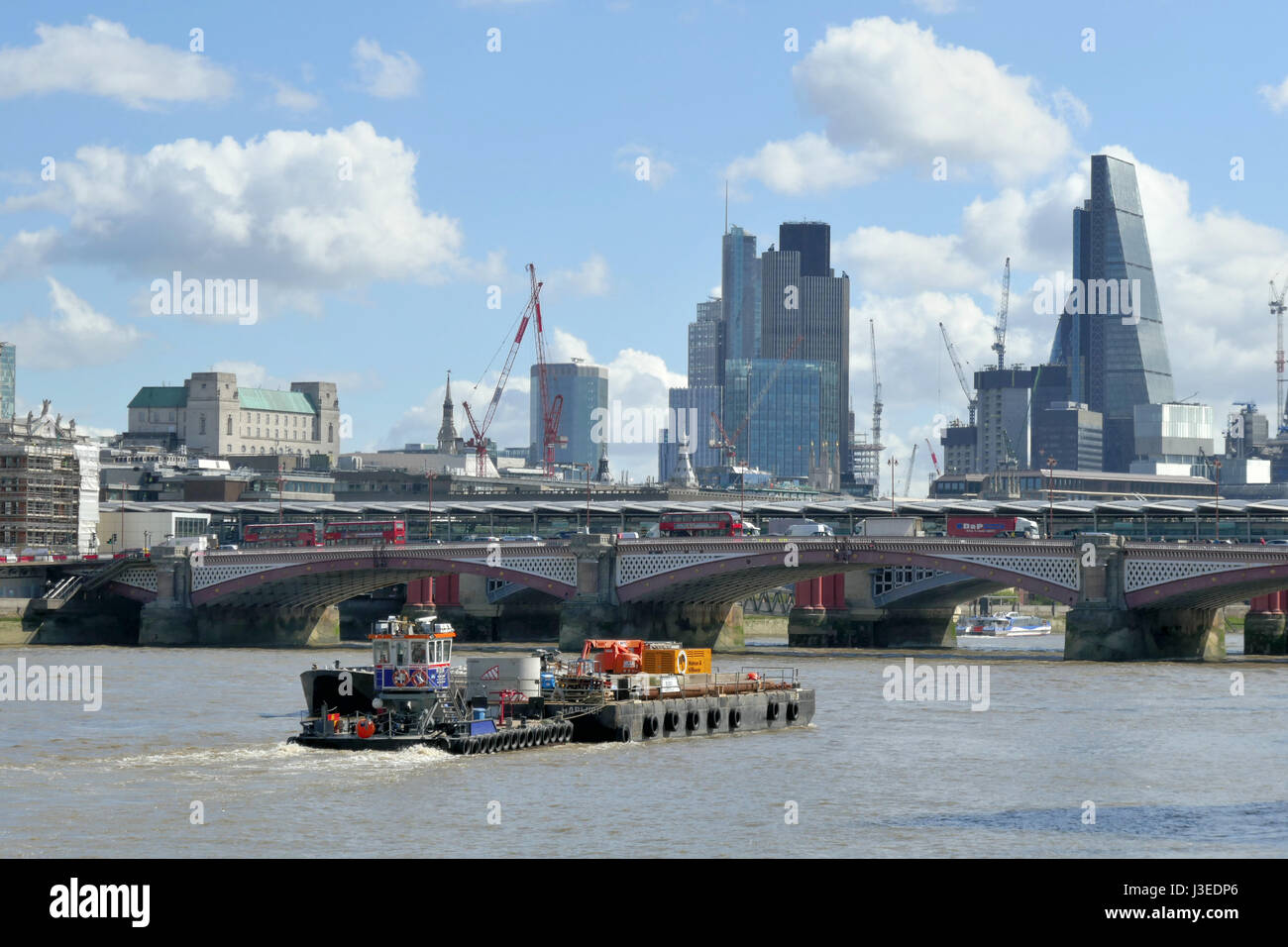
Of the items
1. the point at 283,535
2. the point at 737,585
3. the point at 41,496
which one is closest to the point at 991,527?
the point at 737,585

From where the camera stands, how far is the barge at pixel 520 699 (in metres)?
66.6

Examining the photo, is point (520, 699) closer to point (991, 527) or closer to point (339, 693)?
point (339, 693)

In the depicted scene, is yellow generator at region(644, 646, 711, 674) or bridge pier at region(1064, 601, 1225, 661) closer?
yellow generator at region(644, 646, 711, 674)

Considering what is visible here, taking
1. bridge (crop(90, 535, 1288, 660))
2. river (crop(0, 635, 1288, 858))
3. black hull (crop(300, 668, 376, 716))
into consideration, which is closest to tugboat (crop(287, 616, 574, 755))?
black hull (crop(300, 668, 376, 716))

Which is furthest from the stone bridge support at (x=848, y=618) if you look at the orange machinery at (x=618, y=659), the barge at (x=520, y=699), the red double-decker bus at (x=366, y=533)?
the orange machinery at (x=618, y=659)

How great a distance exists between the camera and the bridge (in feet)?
379

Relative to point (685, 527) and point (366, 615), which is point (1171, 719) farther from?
point (366, 615)

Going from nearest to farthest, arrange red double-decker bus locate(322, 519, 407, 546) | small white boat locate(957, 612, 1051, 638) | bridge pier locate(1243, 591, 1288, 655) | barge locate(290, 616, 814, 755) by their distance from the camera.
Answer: barge locate(290, 616, 814, 755)
bridge pier locate(1243, 591, 1288, 655)
red double-decker bus locate(322, 519, 407, 546)
small white boat locate(957, 612, 1051, 638)

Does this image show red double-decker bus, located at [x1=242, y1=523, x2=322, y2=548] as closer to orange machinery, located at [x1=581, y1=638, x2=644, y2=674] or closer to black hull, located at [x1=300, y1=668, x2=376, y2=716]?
orange machinery, located at [x1=581, y1=638, x2=644, y2=674]

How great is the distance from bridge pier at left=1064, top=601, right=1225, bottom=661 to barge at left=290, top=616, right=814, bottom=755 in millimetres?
38207

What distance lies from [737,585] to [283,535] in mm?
43860

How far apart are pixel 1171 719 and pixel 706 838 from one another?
34292 millimetres

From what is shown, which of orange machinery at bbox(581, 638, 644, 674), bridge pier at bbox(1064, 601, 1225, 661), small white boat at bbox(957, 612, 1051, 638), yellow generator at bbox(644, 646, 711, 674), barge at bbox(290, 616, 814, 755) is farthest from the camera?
small white boat at bbox(957, 612, 1051, 638)
